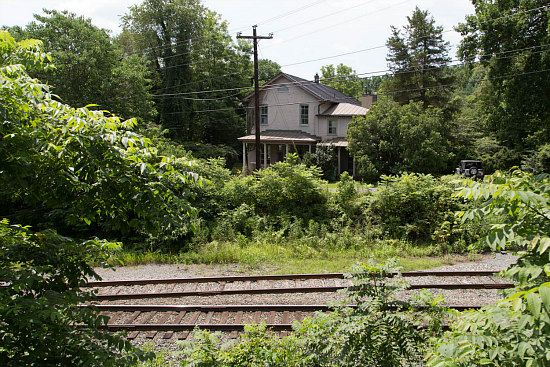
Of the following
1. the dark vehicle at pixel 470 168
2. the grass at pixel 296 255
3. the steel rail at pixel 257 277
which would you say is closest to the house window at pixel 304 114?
the dark vehicle at pixel 470 168

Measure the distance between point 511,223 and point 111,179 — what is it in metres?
3.23

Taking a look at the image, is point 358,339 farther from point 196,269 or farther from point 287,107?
point 287,107

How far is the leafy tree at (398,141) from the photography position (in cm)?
2805

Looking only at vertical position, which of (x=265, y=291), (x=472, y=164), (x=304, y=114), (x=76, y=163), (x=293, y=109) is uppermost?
(x=293, y=109)

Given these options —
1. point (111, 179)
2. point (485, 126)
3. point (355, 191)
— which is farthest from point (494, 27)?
point (111, 179)

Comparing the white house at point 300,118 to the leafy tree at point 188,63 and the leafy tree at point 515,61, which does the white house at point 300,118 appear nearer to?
the leafy tree at point 188,63

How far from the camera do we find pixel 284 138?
3488cm

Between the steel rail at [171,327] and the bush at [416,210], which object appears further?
the bush at [416,210]

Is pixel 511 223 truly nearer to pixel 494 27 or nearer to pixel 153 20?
pixel 494 27

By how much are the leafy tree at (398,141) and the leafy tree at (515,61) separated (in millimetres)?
5015

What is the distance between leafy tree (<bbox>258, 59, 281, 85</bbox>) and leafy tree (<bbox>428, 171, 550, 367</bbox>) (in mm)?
65082

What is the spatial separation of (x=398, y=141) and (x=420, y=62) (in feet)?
62.7

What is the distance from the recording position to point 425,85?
137 ft

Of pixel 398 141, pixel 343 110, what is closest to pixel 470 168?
pixel 398 141
